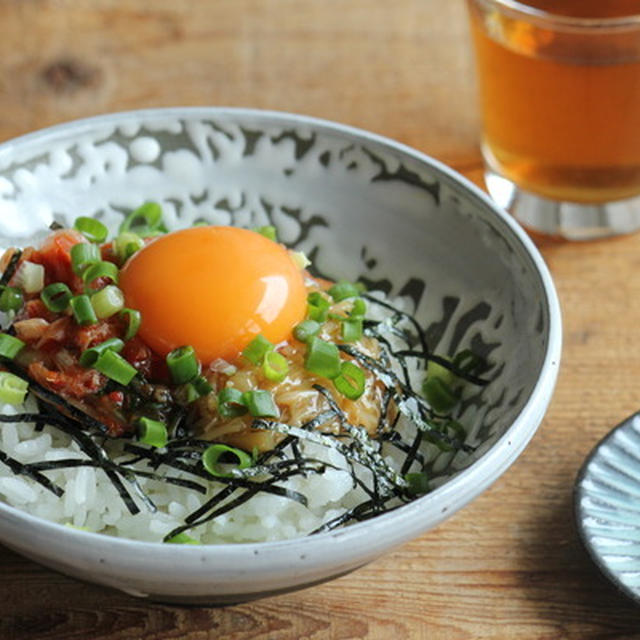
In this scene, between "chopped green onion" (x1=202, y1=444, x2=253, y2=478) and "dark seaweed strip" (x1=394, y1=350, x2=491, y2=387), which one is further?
"dark seaweed strip" (x1=394, y1=350, x2=491, y2=387)

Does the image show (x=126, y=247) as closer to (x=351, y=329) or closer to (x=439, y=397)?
(x=351, y=329)

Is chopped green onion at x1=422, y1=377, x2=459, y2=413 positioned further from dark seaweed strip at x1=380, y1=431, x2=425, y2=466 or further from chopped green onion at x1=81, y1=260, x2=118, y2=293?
chopped green onion at x1=81, y1=260, x2=118, y2=293

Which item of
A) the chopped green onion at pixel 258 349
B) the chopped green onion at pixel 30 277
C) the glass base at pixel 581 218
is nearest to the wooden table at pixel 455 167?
the glass base at pixel 581 218

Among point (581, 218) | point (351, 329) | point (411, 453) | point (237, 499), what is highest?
point (351, 329)

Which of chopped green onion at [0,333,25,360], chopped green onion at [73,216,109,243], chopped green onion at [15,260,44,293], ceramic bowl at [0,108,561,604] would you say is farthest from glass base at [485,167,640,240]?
chopped green onion at [0,333,25,360]

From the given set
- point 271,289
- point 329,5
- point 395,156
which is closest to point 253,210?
point 395,156

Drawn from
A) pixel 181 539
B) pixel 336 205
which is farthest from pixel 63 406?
pixel 336 205
